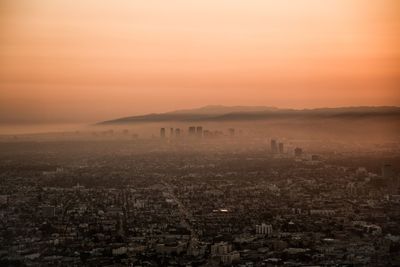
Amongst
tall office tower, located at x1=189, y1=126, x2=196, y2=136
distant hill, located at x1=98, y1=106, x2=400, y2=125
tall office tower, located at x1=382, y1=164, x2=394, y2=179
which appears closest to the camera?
tall office tower, located at x1=382, y1=164, x2=394, y2=179

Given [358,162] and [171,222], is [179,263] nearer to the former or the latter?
[171,222]

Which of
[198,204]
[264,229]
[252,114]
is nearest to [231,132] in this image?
[252,114]

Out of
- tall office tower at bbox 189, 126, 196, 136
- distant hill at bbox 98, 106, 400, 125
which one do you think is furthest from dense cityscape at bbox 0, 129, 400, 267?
tall office tower at bbox 189, 126, 196, 136

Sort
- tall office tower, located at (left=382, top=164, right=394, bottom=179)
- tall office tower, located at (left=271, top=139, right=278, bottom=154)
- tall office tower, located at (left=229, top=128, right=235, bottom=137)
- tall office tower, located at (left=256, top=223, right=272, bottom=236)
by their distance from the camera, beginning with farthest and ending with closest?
tall office tower, located at (left=229, top=128, right=235, bottom=137), tall office tower, located at (left=271, top=139, right=278, bottom=154), tall office tower, located at (left=382, top=164, right=394, bottom=179), tall office tower, located at (left=256, top=223, right=272, bottom=236)

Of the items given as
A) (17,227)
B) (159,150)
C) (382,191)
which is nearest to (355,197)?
(382,191)

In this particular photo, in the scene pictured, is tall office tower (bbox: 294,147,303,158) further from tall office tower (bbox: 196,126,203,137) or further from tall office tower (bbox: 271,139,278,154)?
tall office tower (bbox: 196,126,203,137)

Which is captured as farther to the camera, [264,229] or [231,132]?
[231,132]

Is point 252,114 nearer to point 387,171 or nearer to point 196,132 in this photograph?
point 196,132
